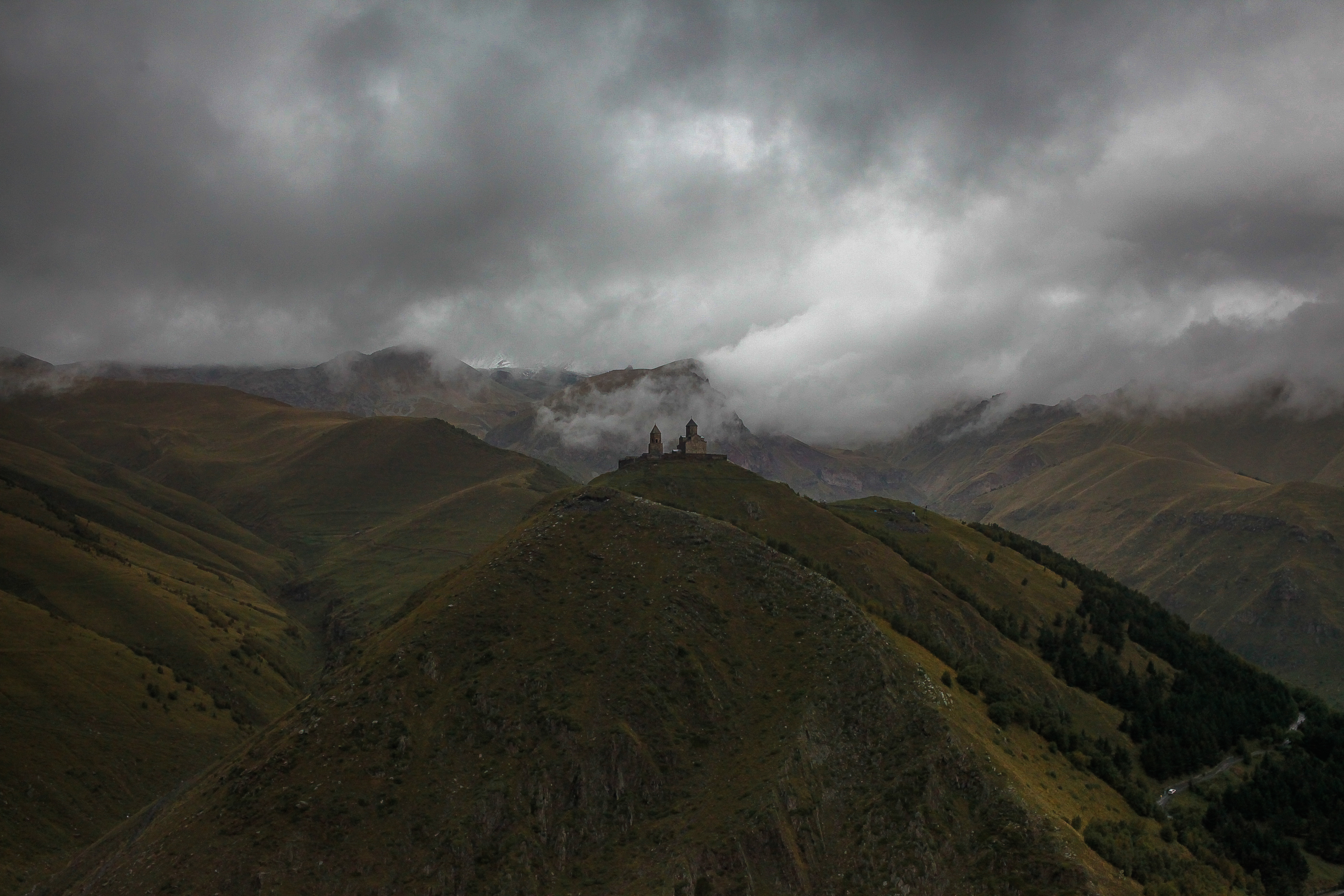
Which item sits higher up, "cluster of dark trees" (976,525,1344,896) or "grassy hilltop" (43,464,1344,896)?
"grassy hilltop" (43,464,1344,896)

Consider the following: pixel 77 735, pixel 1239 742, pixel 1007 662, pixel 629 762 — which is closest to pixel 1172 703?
pixel 1239 742

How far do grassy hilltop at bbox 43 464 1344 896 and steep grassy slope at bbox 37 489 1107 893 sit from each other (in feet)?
0.77

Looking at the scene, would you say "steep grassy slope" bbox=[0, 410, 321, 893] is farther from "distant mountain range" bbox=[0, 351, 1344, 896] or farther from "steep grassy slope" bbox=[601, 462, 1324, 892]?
"steep grassy slope" bbox=[601, 462, 1324, 892]

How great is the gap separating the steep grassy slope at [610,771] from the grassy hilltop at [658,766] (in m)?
0.23

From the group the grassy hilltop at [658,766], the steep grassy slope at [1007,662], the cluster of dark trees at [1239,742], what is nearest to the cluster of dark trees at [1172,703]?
the cluster of dark trees at [1239,742]

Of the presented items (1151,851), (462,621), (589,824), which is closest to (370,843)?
(589,824)

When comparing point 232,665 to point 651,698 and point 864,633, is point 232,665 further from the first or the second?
point 864,633

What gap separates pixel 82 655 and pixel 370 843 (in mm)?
108711

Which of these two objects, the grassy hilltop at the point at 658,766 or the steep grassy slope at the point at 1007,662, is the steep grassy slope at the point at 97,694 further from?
the steep grassy slope at the point at 1007,662

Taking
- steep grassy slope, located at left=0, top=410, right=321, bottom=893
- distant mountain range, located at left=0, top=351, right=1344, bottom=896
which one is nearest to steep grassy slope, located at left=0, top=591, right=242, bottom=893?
steep grassy slope, located at left=0, top=410, right=321, bottom=893

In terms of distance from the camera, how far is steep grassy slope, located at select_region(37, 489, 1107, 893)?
72188mm

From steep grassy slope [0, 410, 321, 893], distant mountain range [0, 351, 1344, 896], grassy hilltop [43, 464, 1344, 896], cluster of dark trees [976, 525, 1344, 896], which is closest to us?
grassy hilltop [43, 464, 1344, 896]

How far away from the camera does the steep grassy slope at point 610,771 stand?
237ft

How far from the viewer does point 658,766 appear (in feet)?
279
